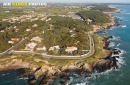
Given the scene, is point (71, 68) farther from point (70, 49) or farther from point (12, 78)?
point (12, 78)

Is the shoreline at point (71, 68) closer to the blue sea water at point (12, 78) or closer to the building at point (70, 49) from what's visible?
the blue sea water at point (12, 78)

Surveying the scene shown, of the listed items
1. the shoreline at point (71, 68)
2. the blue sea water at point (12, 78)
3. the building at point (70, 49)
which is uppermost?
the building at point (70, 49)

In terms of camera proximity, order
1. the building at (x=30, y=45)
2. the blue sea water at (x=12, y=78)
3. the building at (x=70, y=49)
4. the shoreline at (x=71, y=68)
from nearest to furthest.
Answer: the blue sea water at (x=12, y=78)
the shoreline at (x=71, y=68)
the building at (x=70, y=49)
the building at (x=30, y=45)

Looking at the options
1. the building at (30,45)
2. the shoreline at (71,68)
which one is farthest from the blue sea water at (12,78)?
the building at (30,45)

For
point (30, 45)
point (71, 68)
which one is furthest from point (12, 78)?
point (30, 45)

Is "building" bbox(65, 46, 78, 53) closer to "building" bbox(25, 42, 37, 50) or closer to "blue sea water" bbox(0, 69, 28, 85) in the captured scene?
"building" bbox(25, 42, 37, 50)

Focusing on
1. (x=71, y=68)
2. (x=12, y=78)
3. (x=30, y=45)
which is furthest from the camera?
(x=30, y=45)

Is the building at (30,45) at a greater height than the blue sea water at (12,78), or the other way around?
the building at (30,45)

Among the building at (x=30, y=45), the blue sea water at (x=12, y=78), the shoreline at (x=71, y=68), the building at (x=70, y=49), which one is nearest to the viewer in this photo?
the blue sea water at (x=12, y=78)

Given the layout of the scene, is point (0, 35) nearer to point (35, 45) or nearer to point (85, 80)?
point (35, 45)

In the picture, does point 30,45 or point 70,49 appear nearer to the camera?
point 70,49

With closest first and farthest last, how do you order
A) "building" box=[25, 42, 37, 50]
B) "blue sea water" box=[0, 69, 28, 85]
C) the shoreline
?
1. "blue sea water" box=[0, 69, 28, 85]
2. the shoreline
3. "building" box=[25, 42, 37, 50]

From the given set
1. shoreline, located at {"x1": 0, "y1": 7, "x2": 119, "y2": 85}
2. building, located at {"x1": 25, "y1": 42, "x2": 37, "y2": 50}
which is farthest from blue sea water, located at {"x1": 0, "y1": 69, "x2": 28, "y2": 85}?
building, located at {"x1": 25, "y1": 42, "x2": 37, "y2": 50}
